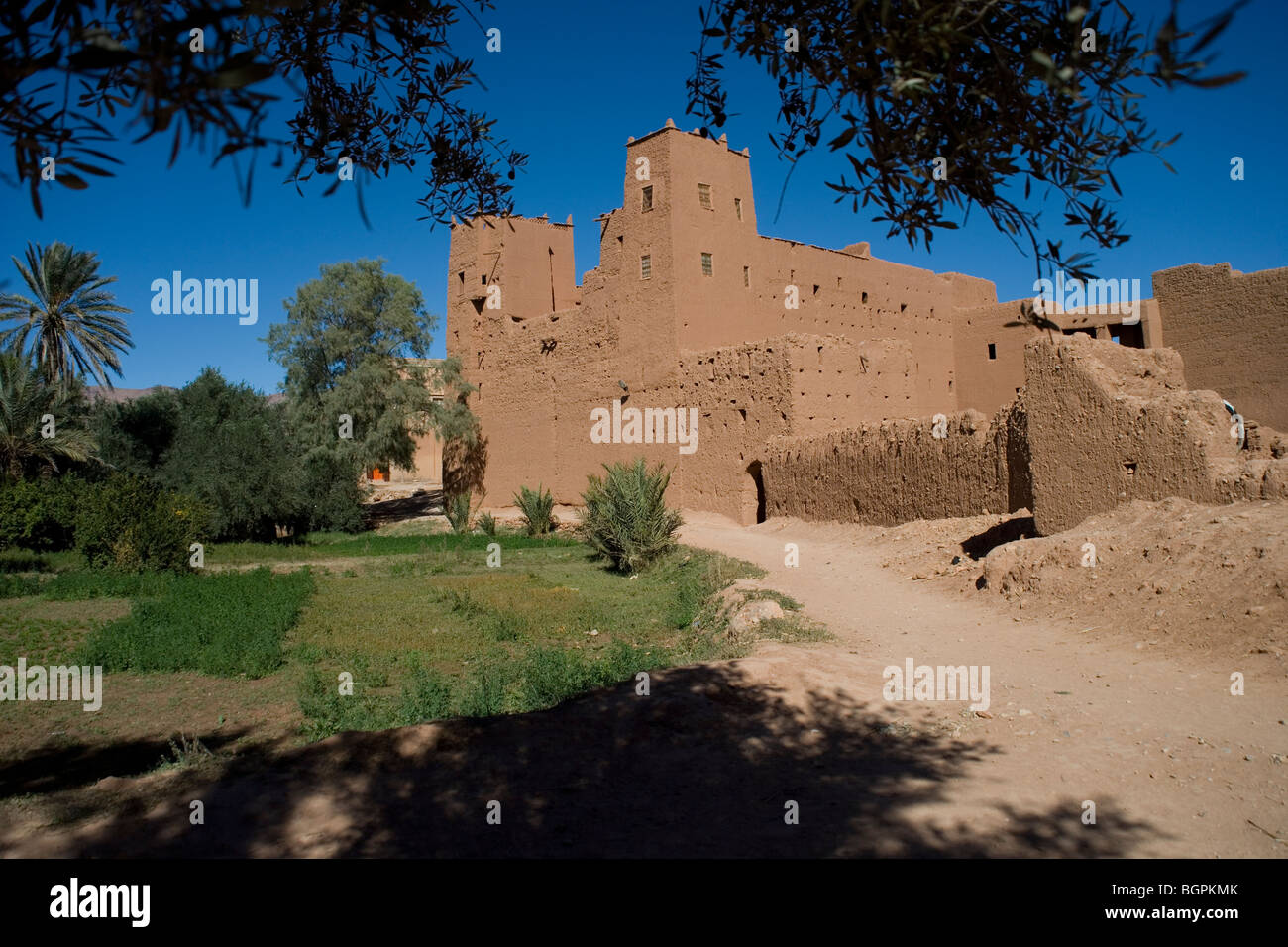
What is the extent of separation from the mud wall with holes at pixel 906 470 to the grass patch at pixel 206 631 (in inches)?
385

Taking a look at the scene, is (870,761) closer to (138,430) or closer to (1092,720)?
(1092,720)

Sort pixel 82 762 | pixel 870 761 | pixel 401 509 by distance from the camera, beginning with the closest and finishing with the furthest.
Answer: pixel 870 761, pixel 82 762, pixel 401 509

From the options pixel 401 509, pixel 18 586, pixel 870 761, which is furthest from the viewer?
pixel 401 509

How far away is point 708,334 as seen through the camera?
852 inches

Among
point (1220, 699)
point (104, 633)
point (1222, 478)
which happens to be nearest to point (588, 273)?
point (104, 633)

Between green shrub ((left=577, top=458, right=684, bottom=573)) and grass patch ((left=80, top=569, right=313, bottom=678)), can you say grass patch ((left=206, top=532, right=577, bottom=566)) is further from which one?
grass patch ((left=80, top=569, right=313, bottom=678))

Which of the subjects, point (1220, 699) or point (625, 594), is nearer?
point (1220, 699)

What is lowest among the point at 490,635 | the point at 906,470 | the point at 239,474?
the point at 490,635

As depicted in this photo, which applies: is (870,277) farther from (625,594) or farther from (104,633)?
(104,633)

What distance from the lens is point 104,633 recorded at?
10.0m

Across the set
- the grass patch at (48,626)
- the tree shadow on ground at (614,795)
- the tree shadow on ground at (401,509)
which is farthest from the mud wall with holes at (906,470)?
the tree shadow on ground at (401,509)

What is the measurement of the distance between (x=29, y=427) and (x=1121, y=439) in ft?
79.3

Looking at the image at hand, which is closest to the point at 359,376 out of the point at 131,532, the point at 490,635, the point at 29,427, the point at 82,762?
the point at 29,427

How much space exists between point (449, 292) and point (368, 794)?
27.4 m
